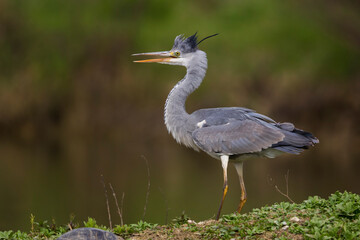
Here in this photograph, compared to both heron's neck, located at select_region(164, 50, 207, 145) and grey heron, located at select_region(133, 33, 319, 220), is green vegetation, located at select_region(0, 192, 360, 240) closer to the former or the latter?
grey heron, located at select_region(133, 33, 319, 220)

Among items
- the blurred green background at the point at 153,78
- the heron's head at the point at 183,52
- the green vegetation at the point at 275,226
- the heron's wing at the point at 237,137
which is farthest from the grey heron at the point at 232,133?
the blurred green background at the point at 153,78

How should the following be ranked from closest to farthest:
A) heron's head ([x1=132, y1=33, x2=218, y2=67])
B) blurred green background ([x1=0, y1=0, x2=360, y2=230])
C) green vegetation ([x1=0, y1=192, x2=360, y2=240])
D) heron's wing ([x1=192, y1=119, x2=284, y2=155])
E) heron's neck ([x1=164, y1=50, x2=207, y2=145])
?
green vegetation ([x1=0, y1=192, x2=360, y2=240])
heron's wing ([x1=192, y1=119, x2=284, y2=155])
heron's neck ([x1=164, y1=50, x2=207, y2=145])
heron's head ([x1=132, y1=33, x2=218, y2=67])
blurred green background ([x1=0, y1=0, x2=360, y2=230])

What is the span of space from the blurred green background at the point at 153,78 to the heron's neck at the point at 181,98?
12504 mm

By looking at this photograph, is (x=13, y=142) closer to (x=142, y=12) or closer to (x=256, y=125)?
(x=142, y=12)

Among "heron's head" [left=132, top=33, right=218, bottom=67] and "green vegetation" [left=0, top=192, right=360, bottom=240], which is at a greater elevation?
"heron's head" [left=132, top=33, right=218, bottom=67]

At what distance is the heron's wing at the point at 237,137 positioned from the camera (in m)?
8.72

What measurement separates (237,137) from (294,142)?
0.78m

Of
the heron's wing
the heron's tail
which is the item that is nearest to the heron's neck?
the heron's wing

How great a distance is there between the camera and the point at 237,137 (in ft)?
29.0

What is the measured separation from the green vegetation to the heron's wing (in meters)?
1.01

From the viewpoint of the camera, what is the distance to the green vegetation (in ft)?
22.3

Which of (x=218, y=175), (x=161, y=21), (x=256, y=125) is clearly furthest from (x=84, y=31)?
(x=256, y=125)

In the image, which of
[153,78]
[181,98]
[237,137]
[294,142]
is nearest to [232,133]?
[237,137]

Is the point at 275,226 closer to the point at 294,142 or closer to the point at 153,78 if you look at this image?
the point at 294,142
